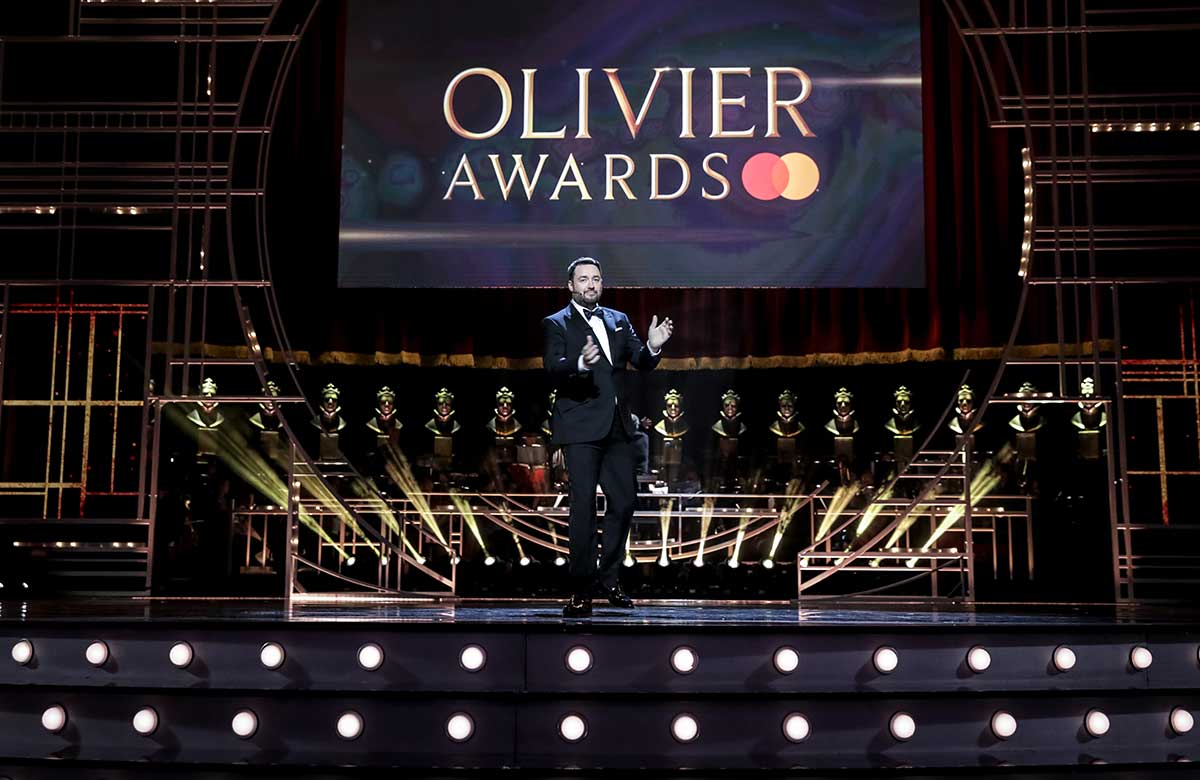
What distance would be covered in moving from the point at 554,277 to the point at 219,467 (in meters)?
2.87

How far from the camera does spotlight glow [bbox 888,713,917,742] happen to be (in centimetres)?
368

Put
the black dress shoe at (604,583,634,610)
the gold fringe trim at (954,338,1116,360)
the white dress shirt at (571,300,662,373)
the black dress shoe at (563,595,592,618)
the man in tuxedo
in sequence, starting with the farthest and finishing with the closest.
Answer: the gold fringe trim at (954,338,1116,360), the black dress shoe at (604,583,634,610), the white dress shirt at (571,300,662,373), the man in tuxedo, the black dress shoe at (563,595,592,618)

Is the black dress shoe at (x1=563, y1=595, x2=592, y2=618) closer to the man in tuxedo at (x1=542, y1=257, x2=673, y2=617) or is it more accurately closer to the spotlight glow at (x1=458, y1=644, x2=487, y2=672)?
the man in tuxedo at (x1=542, y1=257, x2=673, y2=617)

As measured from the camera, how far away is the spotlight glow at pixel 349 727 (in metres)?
3.67

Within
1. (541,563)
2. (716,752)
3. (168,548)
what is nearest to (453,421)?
(541,563)

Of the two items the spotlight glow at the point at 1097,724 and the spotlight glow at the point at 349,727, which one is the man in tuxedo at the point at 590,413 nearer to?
the spotlight glow at the point at 349,727

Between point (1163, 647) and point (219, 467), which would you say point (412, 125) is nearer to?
point (219, 467)

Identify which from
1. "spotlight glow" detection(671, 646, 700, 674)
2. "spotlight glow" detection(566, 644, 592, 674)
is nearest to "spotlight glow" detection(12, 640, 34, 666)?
"spotlight glow" detection(566, 644, 592, 674)

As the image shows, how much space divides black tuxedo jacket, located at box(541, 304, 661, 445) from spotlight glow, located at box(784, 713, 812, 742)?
136cm

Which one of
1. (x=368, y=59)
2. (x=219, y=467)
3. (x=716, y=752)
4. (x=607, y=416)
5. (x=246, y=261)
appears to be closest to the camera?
(x=716, y=752)

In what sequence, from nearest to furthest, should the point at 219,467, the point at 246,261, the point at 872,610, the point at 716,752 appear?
the point at 716,752 → the point at 872,610 → the point at 219,467 → the point at 246,261

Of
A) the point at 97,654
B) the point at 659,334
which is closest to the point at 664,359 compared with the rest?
the point at 659,334

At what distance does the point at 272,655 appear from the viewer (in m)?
3.81

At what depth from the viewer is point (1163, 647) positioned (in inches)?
153
